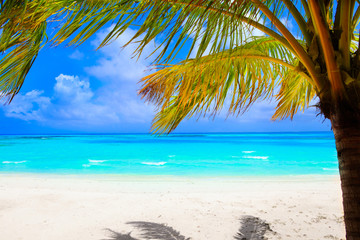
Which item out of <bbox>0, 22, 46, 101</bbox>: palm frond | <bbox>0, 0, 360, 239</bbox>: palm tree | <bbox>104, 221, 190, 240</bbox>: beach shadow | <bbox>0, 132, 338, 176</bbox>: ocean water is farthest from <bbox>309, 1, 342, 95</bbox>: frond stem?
<bbox>104, 221, 190, 240</bbox>: beach shadow

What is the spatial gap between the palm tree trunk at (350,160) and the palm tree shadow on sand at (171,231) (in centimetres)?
153

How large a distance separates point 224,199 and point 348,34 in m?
3.76

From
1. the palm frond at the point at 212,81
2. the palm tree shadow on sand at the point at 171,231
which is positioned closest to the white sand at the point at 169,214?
the palm tree shadow on sand at the point at 171,231

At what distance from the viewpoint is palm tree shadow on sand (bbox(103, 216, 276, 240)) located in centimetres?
317

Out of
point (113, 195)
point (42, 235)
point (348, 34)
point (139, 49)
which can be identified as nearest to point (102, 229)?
point (42, 235)

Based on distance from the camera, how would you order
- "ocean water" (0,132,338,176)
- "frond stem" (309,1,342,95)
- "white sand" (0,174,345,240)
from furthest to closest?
"ocean water" (0,132,338,176)
"white sand" (0,174,345,240)
"frond stem" (309,1,342,95)

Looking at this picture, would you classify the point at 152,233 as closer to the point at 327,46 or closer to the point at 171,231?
the point at 171,231

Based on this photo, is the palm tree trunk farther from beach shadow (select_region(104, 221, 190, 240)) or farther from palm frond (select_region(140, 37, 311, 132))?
beach shadow (select_region(104, 221, 190, 240))

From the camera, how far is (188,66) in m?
2.43

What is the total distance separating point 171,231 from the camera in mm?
3385

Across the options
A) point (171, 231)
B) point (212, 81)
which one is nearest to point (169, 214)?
point (171, 231)

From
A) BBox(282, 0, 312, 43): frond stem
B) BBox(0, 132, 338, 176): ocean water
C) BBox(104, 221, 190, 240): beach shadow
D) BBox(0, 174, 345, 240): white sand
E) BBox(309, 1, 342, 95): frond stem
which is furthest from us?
BBox(0, 132, 338, 176): ocean water

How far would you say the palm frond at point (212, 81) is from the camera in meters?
2.38

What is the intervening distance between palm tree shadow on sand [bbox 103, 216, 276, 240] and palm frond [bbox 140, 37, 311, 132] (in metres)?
1.24
